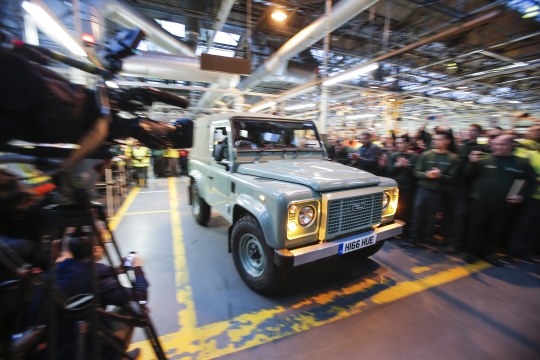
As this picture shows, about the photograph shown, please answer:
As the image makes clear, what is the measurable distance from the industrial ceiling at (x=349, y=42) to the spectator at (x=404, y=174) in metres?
2.28

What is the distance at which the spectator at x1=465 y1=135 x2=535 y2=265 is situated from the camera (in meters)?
3.19

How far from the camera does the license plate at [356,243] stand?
250 cm

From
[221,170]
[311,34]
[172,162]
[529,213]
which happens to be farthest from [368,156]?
[172,162]

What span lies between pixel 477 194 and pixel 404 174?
1022 mm

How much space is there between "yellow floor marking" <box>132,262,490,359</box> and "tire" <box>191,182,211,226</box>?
259 cm

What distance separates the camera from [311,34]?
201 inches

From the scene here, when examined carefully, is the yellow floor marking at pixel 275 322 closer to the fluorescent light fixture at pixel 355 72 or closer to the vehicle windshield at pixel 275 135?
the vehicle windshield at pixel 275 135

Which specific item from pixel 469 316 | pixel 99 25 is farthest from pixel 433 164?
pixel 99 25

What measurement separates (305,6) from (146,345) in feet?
22.2

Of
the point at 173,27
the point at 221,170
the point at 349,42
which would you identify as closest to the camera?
the point at 221,170

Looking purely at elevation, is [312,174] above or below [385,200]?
above

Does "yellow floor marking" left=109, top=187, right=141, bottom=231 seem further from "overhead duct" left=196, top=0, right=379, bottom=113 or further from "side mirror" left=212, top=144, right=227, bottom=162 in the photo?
"overhead duct" left=196, top=0, right=379, bottom=113

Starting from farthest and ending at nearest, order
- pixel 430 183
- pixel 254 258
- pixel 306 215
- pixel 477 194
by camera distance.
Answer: pixel 430 183
pixel 477 194
pixel 254 258
pixel 306 215

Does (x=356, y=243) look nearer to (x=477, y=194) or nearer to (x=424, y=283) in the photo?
(x=424, y=283)
